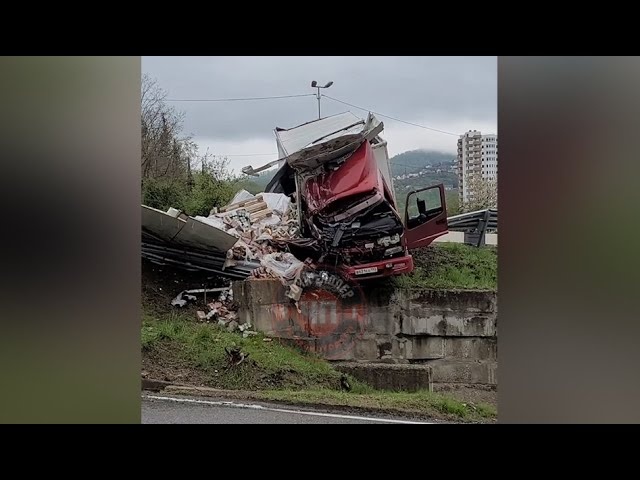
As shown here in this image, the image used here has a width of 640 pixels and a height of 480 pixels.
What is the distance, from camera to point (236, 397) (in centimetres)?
460

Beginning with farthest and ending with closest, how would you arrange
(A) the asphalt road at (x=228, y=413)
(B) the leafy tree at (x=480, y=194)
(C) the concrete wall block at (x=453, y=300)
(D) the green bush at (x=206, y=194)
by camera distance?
(D) the green bush at (x=206, y=194)
(C) the concrete wall block at (x=453, y=300)
(B) the leafy tree at (x=480, y=194)
(A) the asphalt road at (x=228, y=413)

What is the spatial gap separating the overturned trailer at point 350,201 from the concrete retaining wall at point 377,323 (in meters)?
0.25

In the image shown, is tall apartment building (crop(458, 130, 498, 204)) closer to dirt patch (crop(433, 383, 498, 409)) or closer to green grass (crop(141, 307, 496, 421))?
dirt patch (crop(433, 383, 498, 409))

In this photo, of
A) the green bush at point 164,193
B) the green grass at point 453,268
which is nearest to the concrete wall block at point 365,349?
the green grass at point 453,268

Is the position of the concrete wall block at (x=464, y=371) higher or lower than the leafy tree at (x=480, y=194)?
lower

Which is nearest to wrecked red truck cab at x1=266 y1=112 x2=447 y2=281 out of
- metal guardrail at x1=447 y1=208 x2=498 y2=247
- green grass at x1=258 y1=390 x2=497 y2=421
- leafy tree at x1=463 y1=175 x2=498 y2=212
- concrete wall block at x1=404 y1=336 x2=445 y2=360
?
metal guardrail at x1=447 y1=208 x2=498 y2=247

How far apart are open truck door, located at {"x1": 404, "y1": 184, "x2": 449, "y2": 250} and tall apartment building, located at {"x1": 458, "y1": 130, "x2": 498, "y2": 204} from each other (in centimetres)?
19

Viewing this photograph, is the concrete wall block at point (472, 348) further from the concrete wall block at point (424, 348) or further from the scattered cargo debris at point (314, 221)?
the scattered cargo debris at point (314, 221)

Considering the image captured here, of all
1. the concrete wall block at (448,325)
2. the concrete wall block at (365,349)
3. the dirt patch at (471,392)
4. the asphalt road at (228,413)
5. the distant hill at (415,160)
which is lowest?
the asphalt road at (228,413)

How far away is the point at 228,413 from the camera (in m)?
4.40

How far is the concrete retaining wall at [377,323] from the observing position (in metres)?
4.62

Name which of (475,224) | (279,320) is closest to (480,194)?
(475,224)
